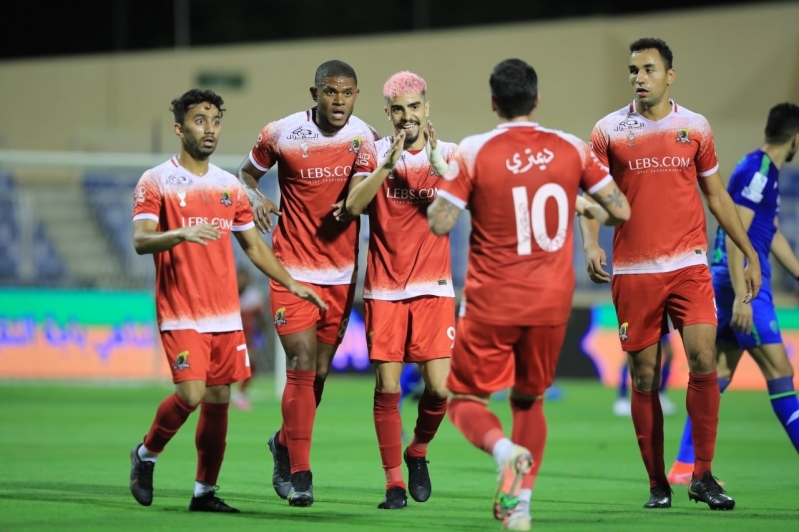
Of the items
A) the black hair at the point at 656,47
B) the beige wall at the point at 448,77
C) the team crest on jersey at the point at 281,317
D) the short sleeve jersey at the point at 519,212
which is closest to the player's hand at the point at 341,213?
the team crest on jersey at the point at 281,317

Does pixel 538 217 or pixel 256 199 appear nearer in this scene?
pixel 538 217

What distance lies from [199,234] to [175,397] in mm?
994

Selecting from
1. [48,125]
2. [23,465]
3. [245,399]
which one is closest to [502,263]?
[23,465]

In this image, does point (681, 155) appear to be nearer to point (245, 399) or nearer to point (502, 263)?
point (502, 263)

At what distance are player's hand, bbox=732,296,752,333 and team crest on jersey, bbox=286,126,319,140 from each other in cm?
288

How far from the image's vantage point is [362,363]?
1998 cm

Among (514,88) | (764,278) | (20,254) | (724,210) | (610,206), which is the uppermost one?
(514,88)

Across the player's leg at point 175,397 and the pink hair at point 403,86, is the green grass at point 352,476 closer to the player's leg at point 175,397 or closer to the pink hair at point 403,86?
the player's leg at point 175,397

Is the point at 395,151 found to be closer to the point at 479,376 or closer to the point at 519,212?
the point at 519,212

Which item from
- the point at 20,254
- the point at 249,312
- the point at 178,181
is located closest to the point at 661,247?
the point at 178,181

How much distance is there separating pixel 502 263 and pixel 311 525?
163 centimetres

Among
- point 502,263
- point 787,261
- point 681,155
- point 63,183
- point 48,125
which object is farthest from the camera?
point 48,125

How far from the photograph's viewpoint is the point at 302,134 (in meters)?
7.39

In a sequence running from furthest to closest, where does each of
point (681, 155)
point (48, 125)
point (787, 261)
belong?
1. point (48, 125)
2. point (787, 261)
3. point (681, 155)
